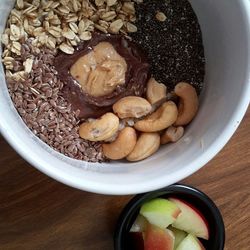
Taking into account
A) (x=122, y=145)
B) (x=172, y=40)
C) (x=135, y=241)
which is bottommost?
(x=135, y=241)

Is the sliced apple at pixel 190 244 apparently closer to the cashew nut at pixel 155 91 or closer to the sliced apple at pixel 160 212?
the sliced apple at pixel 160 212

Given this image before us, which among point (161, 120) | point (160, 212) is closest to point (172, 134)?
point (161, 120)

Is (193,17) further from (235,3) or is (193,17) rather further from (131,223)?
(131,223)

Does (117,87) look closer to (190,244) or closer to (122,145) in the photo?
(122,145)

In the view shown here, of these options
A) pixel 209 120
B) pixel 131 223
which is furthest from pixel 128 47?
pixel 131 223

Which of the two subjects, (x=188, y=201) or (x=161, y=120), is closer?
(x=161, y=120)
